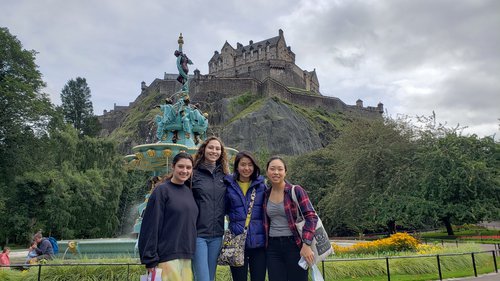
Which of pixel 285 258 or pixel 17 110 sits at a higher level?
pixel 17 110

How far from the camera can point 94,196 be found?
1309 inches

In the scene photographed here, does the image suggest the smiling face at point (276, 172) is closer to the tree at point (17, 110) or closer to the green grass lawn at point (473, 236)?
the green grass lawn at point (473, 236)

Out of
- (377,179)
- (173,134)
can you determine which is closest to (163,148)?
(173,134)

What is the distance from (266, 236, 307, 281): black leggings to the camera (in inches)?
180

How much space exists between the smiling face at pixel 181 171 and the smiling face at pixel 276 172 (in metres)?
1.00

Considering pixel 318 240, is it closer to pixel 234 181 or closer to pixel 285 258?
pixel 285 258

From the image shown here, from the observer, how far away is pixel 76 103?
65000 millimetres

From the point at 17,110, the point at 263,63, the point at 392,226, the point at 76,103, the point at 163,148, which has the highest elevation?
the point at 263,63

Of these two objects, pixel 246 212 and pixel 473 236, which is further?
pixel 473 236

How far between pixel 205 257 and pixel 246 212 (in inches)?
27.0

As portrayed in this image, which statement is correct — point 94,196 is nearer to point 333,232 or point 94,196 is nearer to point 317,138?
point 333,232

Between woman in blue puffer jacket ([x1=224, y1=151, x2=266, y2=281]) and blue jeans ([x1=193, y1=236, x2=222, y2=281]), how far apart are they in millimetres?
246

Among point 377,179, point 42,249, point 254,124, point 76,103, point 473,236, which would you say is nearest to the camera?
point 42,249

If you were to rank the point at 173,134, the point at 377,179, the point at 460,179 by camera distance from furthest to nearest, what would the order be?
the point at 377,179, the point at 460,179, the point at 173,134
